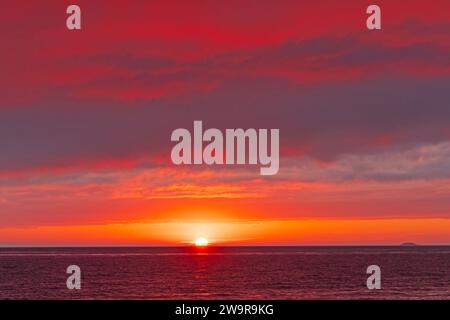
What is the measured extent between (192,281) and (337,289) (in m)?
25.0

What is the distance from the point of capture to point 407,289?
8262cm

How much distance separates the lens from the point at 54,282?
98.4m
